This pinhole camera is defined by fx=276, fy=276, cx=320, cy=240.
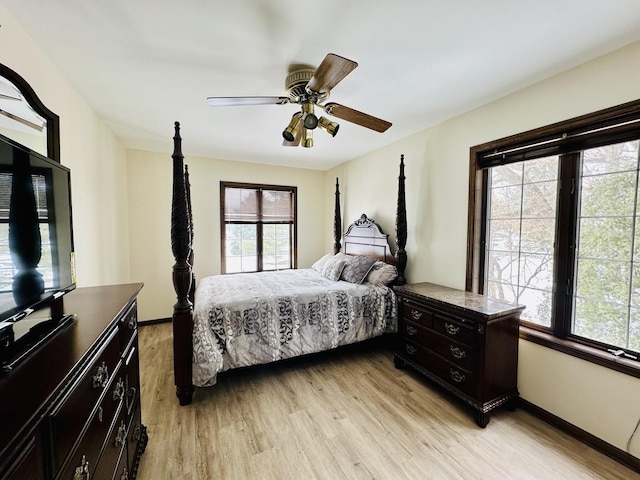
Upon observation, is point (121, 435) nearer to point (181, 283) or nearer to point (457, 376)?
point (181, 283)

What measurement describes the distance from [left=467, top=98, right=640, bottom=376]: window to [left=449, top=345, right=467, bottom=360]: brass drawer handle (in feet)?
1.80

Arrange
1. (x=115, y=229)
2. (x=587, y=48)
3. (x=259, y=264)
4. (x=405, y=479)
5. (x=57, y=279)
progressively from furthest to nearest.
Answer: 1. (x=259, y=264)
2. (x=115, y=229)
3. (x=587, y=48)
4. (x=405, y=479)
5. (x=57, y=279)

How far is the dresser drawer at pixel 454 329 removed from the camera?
2.04 metres

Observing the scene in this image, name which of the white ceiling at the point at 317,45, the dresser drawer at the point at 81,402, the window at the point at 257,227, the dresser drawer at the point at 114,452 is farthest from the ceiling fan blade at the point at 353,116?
the window at the point at 257,227

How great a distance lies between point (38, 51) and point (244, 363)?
2.53 meters

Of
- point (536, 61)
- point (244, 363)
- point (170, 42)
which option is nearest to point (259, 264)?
point (244, 363)

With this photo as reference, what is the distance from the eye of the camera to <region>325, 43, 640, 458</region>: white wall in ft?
5.51

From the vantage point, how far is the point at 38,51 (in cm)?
164

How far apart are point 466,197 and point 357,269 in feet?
4.56

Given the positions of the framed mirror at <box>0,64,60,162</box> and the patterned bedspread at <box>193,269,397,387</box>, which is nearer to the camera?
the framed mirror at <box>0,64,60,162</box>

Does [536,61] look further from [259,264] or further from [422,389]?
[259,264]

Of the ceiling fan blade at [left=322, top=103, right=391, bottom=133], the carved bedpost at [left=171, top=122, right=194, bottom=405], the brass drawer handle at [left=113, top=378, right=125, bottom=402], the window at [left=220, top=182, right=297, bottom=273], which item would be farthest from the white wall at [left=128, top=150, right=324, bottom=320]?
A: the brass drawer handle at [left=113, top=378, right=125, bottom=402]

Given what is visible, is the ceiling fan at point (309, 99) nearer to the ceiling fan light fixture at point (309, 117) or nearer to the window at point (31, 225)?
the ceiling fan light fixture at point (309, 117)

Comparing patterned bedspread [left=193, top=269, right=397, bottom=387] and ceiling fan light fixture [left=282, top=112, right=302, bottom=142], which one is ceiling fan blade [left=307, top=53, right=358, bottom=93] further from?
patterned bedspread [left=193, top=269, right=397, bottom=387]
